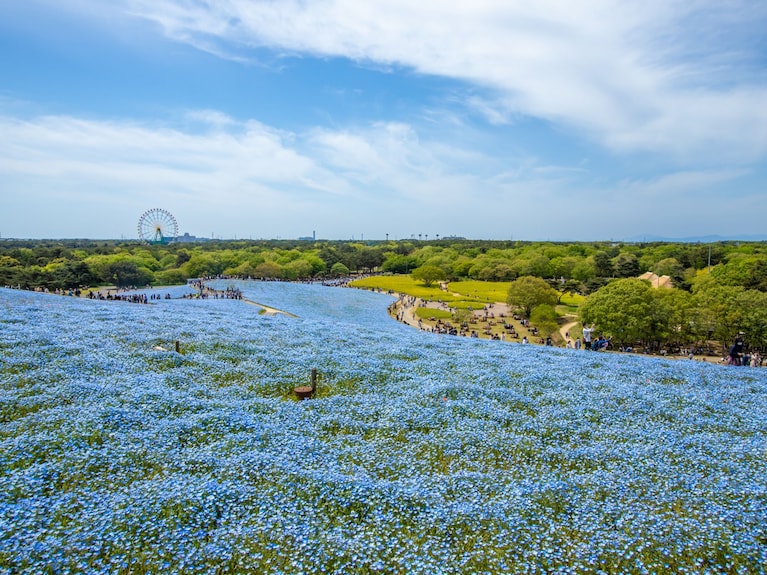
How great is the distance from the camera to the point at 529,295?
182 feet

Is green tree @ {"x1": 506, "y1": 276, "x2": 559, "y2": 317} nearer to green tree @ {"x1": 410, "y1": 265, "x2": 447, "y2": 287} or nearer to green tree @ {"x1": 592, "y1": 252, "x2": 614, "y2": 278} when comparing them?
green tree @ {"x1": 410, "y1": 265, "x2": 447, "y2": 287}

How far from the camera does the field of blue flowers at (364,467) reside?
6219 mm

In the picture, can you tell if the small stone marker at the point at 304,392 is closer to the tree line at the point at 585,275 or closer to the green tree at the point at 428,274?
the tree line at the point at 585,275

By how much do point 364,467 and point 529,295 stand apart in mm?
50773

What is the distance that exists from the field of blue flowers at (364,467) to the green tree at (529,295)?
40794 millimetres

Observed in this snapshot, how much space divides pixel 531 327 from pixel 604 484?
43.7 metres

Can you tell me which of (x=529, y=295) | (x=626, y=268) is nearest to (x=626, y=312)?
(x=529, y=295)

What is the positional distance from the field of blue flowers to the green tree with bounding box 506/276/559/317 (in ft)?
134

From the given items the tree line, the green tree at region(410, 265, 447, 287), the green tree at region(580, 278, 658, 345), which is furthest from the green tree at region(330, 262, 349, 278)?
the green tree at region(580, 278, 658, 345)

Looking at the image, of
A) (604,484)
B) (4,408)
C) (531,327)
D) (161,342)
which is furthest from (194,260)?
(604,484)

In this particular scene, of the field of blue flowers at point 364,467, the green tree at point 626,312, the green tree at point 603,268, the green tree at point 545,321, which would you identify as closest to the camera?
the field of blue flowers at point 364,467

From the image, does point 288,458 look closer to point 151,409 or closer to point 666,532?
point 151,409

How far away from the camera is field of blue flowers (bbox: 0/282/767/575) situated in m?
6.22

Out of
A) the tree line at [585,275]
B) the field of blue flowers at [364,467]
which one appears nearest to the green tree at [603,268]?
the tree line at [585,275]
